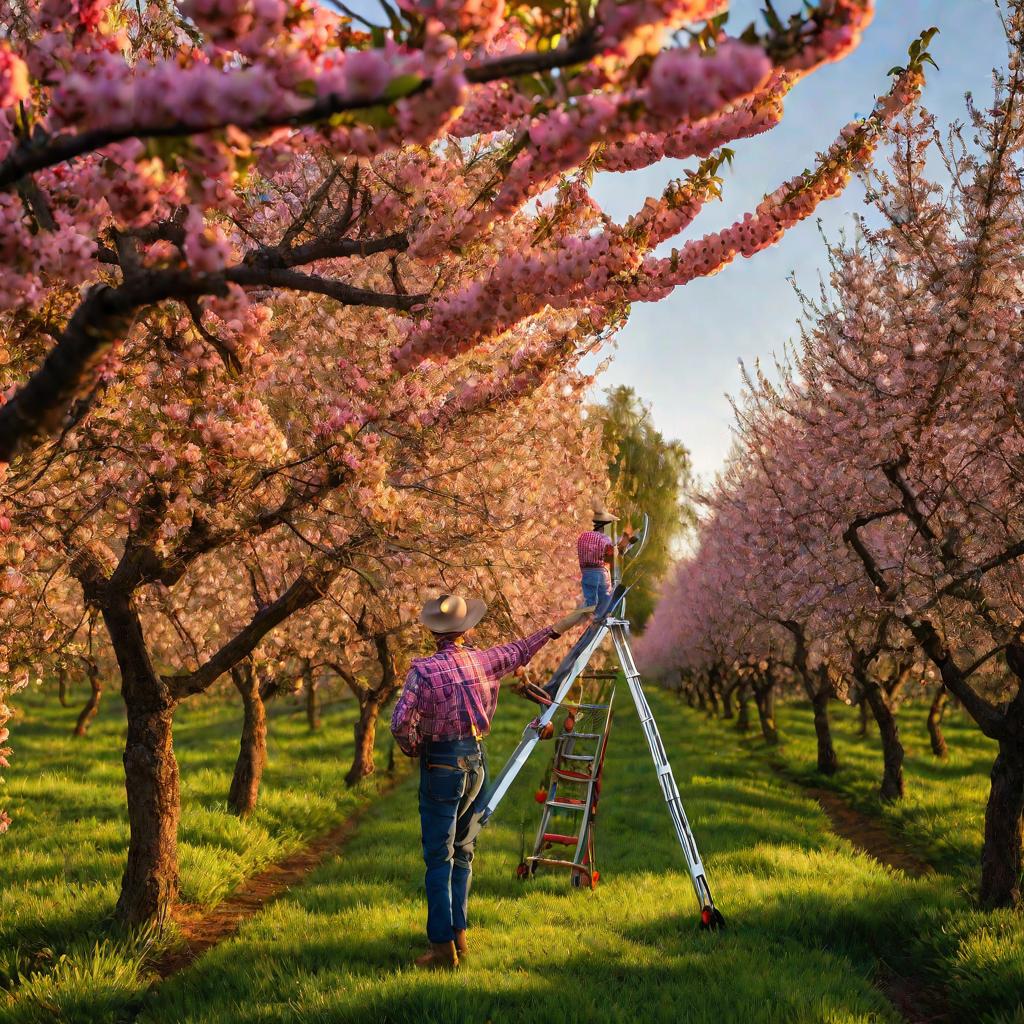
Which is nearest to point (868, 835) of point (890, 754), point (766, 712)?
point (890, 754)

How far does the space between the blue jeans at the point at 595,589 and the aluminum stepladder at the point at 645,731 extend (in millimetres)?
76

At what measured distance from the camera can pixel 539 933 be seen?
24.4ft

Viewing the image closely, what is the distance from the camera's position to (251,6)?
8.48ft

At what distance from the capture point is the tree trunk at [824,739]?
19391mm

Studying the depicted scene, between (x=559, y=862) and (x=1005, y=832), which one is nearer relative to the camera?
(x=1005, y=832)

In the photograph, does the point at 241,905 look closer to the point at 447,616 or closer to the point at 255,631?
the point at 255,631

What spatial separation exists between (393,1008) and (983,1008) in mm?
4027

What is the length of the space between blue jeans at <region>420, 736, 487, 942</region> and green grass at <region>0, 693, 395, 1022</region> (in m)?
2.27

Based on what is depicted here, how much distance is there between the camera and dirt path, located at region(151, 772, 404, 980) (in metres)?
7.98

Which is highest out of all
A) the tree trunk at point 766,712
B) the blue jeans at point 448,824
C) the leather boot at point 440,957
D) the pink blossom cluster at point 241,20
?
the pink blossom cluster at point 241,20

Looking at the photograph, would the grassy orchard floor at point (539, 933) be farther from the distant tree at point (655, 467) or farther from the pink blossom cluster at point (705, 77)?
the distant tree at point (655, 467)

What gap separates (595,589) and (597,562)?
269 millimetres

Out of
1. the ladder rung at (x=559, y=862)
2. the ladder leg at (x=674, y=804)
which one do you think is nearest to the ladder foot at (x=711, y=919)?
the ladder leg at (x=674, y=804)

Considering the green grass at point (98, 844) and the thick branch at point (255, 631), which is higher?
the thick branch at point (255, 631)
